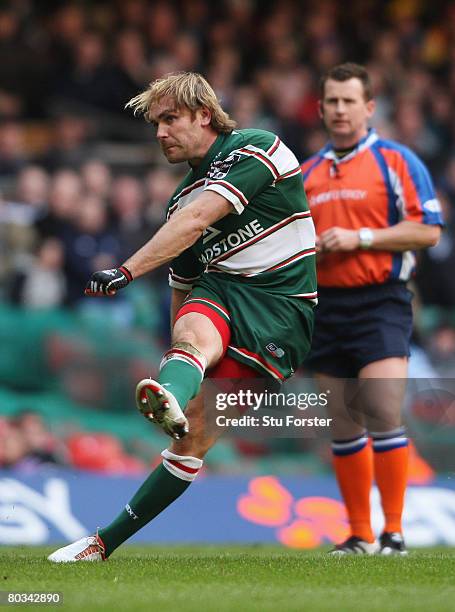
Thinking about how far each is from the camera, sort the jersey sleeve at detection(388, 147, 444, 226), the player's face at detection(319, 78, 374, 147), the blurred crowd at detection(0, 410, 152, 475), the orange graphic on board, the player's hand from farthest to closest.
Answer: the blurred crowd at detection(0, 410, 152, 475), the orange graphic on board, the player's face at detection(319, 78, 374, 147), the jersey sleeve at detection(388, 147, 444, 226), the player's hand

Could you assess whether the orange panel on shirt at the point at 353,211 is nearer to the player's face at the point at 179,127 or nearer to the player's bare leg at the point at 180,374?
the player's face at the point at 179,127

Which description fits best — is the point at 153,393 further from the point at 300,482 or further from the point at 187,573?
the point at 300,482

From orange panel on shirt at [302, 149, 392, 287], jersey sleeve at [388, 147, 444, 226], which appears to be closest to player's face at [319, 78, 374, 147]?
orange panel on shirt at [302, 149, 392, 287]

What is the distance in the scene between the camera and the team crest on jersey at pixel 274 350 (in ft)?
19.6

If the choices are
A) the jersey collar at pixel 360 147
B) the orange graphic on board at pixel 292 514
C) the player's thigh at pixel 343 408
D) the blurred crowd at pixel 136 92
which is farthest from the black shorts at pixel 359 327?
the blurred crowd at pixel 136 92

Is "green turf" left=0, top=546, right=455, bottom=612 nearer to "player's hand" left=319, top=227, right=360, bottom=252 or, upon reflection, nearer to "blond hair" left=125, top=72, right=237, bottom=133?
"player's hand" left=319, top=227, right=360, bottom=252

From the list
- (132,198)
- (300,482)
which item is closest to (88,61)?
(132,198)

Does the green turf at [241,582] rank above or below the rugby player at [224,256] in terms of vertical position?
below

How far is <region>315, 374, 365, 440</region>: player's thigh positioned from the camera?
23.5ft

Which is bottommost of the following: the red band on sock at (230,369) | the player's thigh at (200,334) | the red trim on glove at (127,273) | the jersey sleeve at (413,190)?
the red band on sock at (230,369)

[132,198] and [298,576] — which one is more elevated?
[132,198]

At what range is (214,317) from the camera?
584 cm

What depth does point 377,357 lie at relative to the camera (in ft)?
23.7

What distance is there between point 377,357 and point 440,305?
16.3 feet
